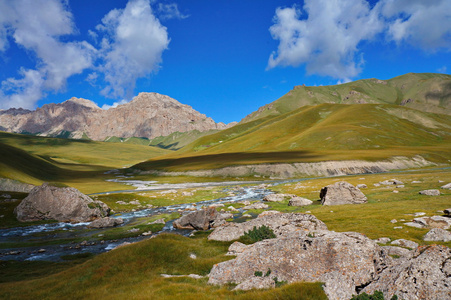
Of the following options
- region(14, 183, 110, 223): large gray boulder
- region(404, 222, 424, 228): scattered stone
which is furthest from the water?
region(404, 222, 424, 228): scattered stone

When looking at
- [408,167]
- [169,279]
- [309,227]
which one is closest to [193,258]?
[169,279]

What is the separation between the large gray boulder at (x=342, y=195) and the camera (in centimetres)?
6034

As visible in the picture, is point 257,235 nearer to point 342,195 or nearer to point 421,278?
point 421,278

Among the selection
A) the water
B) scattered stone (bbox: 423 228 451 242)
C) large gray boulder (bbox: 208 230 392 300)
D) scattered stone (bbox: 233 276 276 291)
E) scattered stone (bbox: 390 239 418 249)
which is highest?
large gray boulder (bbox: 208 230 392 300)

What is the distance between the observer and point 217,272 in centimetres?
1888

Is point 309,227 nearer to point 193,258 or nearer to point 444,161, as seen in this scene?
point 193,258

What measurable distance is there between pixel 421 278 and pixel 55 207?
7074 centimetres

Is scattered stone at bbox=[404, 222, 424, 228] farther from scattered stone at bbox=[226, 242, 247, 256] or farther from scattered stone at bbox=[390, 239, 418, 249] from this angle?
scattered stone at bbox=[226, 242, 247, 256]

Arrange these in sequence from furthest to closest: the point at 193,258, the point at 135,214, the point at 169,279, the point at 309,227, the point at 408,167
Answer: the point at 408,167 → the point at 135,214 → the point at 309,227 → the point at 193,258 → the point at 169,279

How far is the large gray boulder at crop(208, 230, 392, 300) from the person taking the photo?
51.2ft

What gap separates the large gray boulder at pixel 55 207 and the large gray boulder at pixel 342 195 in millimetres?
59402

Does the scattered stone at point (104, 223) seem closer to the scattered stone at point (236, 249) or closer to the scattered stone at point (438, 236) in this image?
the scattered stone at point (236, 249)

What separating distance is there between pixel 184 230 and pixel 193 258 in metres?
22.5

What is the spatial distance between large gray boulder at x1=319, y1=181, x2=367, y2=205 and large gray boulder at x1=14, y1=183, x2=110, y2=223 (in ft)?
195
